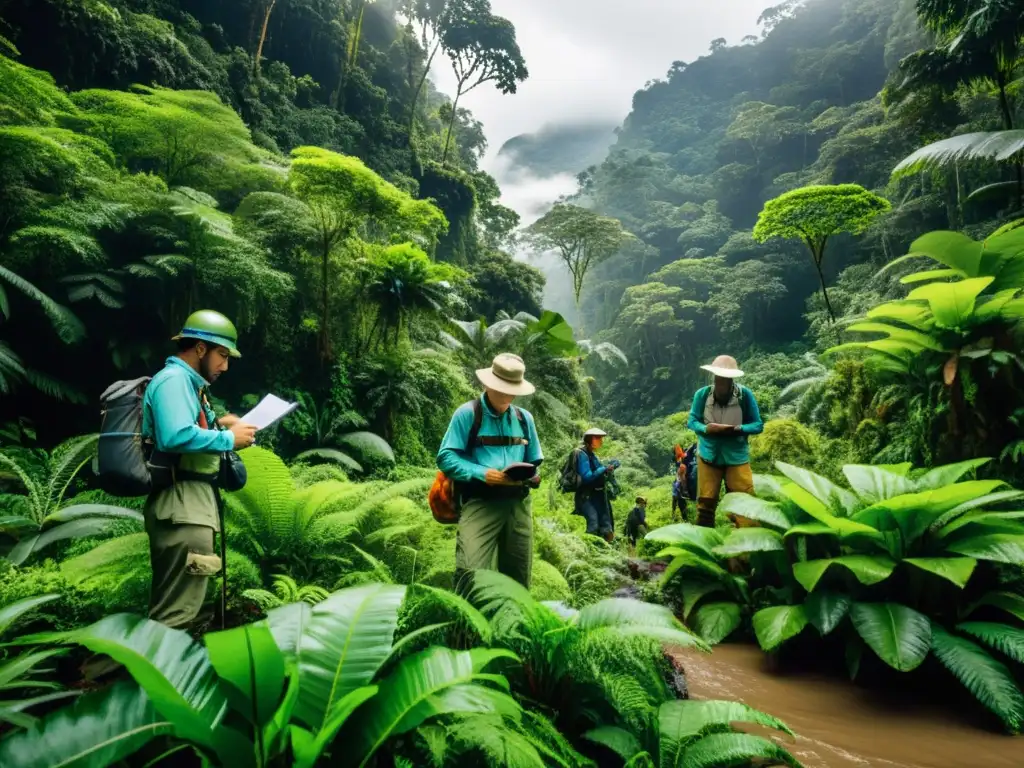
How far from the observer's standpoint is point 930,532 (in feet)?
Answer: 10.2

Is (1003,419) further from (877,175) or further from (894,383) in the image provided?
(877,175)

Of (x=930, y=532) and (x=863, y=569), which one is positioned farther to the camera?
(x=930, y=532)

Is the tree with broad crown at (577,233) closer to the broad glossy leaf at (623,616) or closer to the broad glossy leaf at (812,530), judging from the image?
the broad glossy leaf at (812,530)

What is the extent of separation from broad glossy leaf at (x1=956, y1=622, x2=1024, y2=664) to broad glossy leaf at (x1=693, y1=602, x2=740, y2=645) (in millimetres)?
1187

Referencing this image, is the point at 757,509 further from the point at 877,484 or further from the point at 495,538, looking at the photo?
the point at 495,538

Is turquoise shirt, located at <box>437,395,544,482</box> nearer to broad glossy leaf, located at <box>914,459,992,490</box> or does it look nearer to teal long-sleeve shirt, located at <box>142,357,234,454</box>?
teal long-sleeve shirt, located at <box>142,357,234,454</box>

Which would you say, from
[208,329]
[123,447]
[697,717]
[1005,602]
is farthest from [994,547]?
[123,447]

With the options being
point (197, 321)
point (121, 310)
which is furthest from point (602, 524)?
point (121, 310)

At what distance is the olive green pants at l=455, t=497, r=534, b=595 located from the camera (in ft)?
9.27

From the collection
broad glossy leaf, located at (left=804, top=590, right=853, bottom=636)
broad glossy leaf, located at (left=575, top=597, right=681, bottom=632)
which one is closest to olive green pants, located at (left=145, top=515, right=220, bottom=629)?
broad glossy leaf, located at (left=575, top=597, right=681, bottom=632)

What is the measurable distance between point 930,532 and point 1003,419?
211 centimetres

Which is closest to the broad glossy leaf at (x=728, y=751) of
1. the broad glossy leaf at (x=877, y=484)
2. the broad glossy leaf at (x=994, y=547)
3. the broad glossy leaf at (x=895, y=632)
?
the broad glossy leaf at (x=895, y=632)

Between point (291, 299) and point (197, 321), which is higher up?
point (291, 299)

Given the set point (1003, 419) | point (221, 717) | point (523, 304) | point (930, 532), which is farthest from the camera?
point (523, 304)
